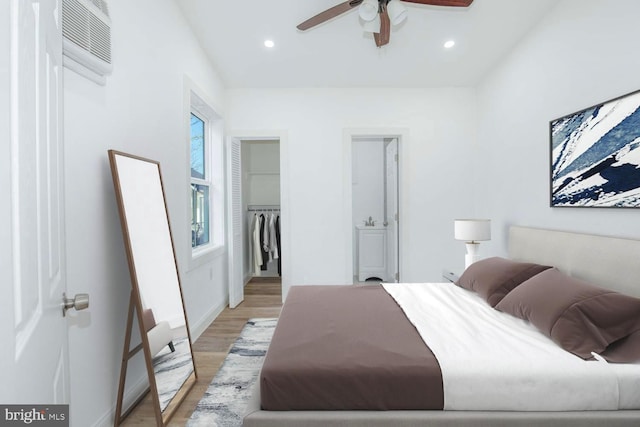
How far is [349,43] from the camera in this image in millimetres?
3283

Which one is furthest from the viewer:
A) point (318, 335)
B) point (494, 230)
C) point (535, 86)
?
point (494, 230)

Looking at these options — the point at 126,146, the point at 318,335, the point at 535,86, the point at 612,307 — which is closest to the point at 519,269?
the point at 612,307

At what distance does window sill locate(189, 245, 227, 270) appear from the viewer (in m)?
3.04

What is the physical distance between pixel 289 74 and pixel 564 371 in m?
3.63

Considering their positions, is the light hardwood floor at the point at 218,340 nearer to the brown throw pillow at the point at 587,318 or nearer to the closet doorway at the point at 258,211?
the closet doorway at the point at 258,211

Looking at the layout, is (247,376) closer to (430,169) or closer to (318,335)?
(318,335)

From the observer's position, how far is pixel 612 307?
5.16 ft

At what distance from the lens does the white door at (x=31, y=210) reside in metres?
0.61

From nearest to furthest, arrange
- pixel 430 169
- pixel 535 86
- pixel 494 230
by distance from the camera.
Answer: pixel 535 86, pixel 494 230, pixel 430 169

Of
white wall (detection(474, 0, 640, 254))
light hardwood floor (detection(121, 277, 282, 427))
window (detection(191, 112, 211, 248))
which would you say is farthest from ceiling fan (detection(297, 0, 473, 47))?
light hardwood floor (detection(121, 277, 282, 427))

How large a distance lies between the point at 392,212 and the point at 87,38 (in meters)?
3.85

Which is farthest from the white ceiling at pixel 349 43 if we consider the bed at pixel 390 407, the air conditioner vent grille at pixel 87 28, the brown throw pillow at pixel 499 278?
the bed at pixel 390 407

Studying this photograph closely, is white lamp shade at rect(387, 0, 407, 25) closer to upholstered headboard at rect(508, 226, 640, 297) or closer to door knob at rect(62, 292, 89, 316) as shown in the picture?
upholstered headboard at rect(508, 226, 640, 297)

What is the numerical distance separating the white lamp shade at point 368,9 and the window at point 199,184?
212cm
